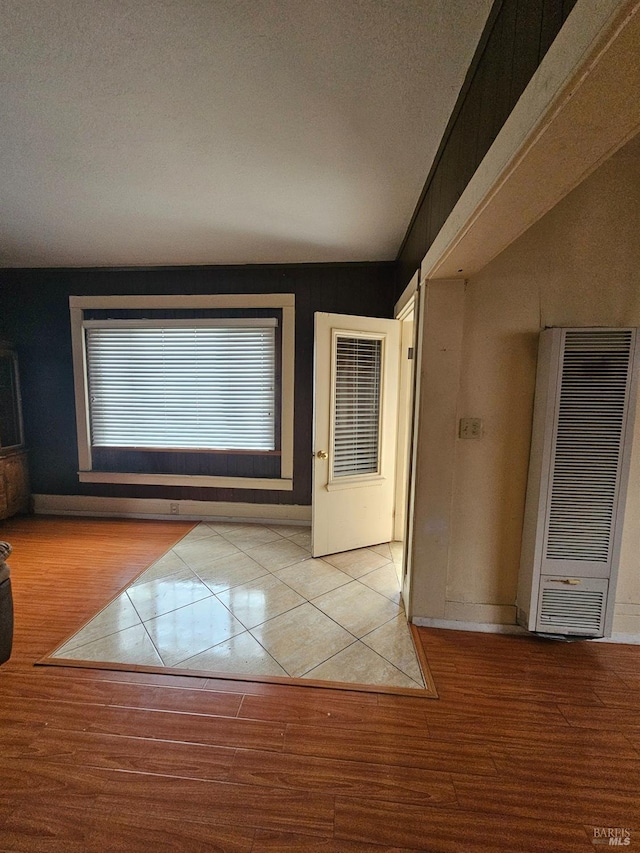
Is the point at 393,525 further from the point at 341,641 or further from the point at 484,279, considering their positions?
the point at 484,279

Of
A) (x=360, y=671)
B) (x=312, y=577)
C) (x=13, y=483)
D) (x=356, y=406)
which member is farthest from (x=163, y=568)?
(x=13, y=483)

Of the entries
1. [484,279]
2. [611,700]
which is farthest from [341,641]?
[484,279]

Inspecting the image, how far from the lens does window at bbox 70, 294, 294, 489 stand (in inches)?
134

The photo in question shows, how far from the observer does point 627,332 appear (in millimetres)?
1651

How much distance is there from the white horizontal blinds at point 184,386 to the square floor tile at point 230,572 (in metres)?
1.18

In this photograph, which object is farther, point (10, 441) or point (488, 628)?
point (10, 441)

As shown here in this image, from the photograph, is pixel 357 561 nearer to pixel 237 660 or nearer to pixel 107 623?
pixel 237 660

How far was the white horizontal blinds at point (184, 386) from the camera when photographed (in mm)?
3428

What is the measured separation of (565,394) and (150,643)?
2.67 m

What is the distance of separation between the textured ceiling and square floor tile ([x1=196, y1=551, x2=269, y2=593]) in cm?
269

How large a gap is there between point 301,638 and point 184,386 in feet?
8.77

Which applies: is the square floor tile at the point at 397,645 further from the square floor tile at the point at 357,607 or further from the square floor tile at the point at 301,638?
the square floor tile at the point at 301,638

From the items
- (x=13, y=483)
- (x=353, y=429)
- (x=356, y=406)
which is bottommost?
(x=13, y=483)

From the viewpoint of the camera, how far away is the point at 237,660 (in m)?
1.74
